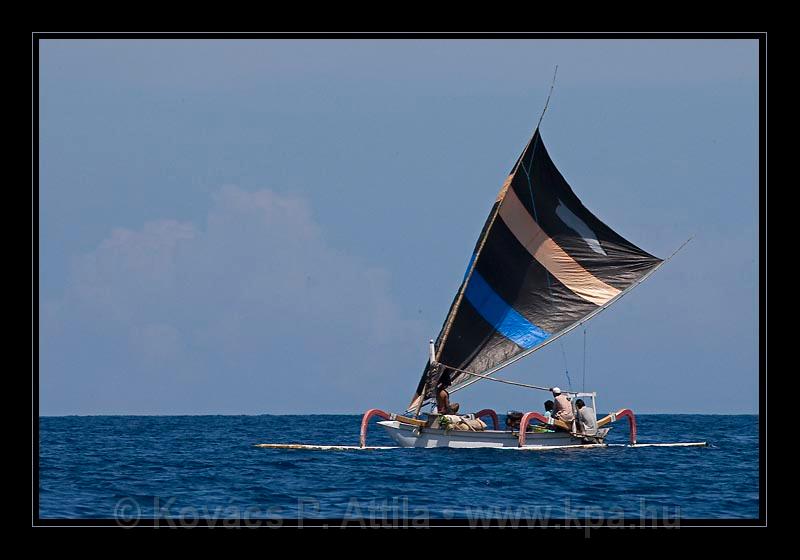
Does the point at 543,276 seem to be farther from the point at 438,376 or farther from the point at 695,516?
the point at 695,516

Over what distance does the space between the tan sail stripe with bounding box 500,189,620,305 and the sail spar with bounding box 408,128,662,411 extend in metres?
0.03

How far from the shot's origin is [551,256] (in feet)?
124

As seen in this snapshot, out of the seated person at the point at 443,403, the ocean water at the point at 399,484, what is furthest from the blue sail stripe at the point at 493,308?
the ocean water at the point at 399,484

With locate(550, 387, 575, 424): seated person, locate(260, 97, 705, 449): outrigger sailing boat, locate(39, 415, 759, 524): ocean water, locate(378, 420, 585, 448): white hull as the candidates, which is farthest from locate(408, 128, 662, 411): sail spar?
locate(39, 415, 759, 524): ocean water

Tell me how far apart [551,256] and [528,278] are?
960 mm

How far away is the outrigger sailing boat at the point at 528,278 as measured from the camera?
37.4 meters

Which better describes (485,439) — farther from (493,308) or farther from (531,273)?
(531,273)

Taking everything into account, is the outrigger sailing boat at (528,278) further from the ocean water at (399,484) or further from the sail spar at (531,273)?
the ocean water at (399,484)

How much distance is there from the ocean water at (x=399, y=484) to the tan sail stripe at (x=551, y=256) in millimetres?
4710

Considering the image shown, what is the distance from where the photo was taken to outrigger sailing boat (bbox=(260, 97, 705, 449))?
37375 mm

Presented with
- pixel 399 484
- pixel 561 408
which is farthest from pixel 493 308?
pixel 399 484

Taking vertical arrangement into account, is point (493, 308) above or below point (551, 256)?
below
